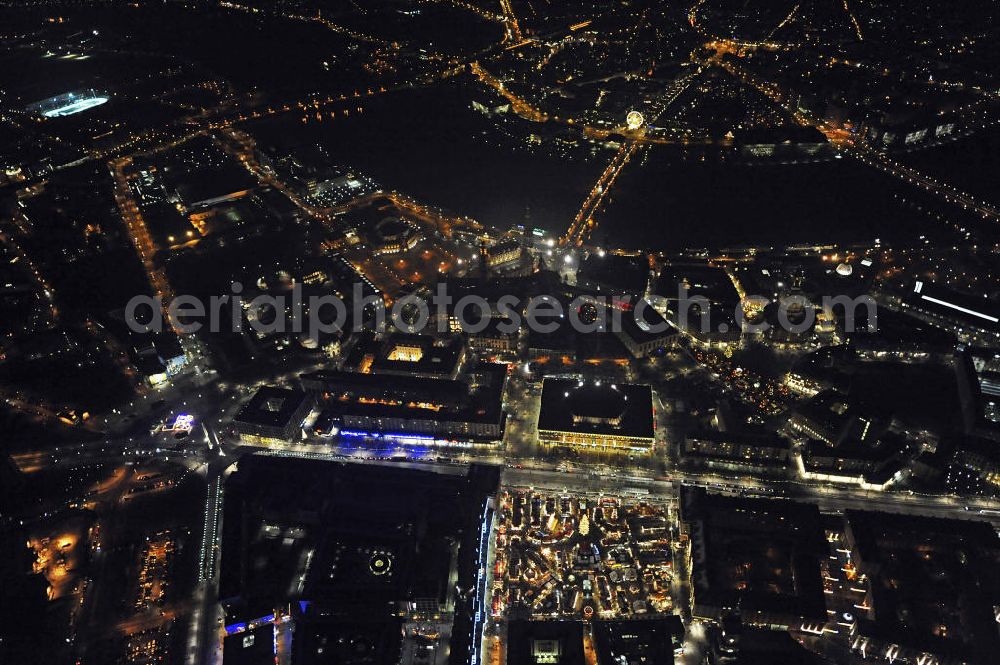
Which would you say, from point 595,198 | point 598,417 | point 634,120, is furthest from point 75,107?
point 598,417

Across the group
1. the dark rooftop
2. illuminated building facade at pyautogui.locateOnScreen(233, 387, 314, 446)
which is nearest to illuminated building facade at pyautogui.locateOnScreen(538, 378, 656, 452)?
the dark rooftop

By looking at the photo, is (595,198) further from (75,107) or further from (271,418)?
(75,107)

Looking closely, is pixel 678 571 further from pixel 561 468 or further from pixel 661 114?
pixel 661 114

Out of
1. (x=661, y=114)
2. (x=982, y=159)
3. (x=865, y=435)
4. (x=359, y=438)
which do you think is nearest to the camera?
(x=865, y=435)

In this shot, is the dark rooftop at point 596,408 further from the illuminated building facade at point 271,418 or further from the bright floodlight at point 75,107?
the bright floodlight at point 75,107

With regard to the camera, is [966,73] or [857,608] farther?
[966,73]

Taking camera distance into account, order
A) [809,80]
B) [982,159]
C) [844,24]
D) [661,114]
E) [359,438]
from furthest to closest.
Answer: [844,24], [809,80], [661,114], [982,159], [359,438]

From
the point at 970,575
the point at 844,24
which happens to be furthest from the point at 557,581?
the point at 844,24

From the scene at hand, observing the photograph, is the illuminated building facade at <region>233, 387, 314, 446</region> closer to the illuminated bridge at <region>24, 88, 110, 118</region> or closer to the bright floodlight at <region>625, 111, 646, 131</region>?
the bright floodlight at <region>625, 111, 646, 131</region>

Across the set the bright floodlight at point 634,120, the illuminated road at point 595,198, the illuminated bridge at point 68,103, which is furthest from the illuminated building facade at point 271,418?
the illuminated bridge at point 68,103
